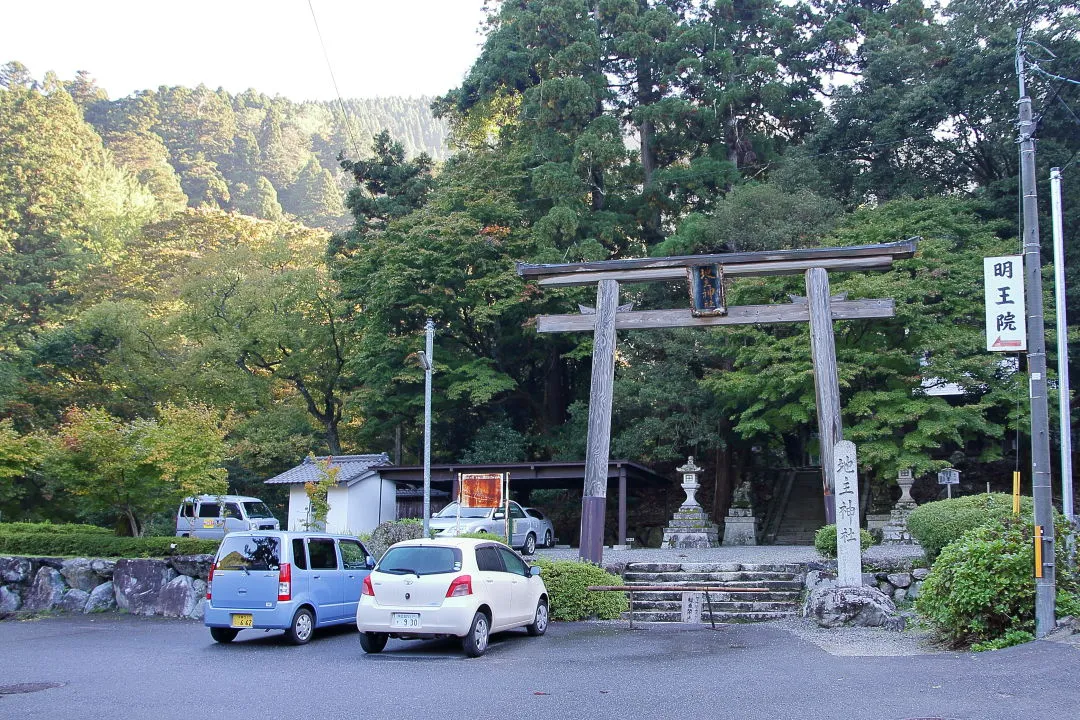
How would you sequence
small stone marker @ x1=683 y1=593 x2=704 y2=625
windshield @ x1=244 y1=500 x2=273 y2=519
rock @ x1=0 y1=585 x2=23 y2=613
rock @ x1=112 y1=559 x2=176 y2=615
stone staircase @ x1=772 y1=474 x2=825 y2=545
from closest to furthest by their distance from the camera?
small stone marker @ x1=683 y1=593 x2=704 y2=625, rock @ x1=112 y1=559 x2=176 y2=615, rock @ x1=0 y1=585 x2=23 y2=613, windshield @ x1=244 y1=500 x2=273 y2=519, stone staircase @ x1=772 y1=474 x2=825 y2=545

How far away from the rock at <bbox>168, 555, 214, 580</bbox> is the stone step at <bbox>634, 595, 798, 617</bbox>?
25.7 feet

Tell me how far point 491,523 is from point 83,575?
9.65 meters

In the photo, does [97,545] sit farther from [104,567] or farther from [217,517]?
[217,517]

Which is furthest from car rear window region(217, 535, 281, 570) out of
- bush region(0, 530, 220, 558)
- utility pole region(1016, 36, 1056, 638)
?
utility pole region(1016, 36, 1056, 638)

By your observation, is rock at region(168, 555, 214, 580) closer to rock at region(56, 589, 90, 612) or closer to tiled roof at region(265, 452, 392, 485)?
rock at region(56, 589, 90, 612)

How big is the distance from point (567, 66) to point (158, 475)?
2159cm

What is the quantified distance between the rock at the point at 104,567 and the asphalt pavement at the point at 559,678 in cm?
436

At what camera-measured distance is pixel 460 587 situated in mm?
10680

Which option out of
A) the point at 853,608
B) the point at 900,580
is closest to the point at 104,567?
the point at 853,608

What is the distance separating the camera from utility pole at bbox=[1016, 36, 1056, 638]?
9.90 meters

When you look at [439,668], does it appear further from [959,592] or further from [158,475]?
[158,475]

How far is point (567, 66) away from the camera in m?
33.6

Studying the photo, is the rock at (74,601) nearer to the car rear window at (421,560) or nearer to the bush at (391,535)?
the bush at (391,535)

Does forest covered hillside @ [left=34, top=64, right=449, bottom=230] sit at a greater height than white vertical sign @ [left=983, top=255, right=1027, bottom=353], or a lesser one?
greater
